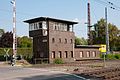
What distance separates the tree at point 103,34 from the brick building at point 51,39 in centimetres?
3236

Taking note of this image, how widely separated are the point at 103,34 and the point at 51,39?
41947 mm

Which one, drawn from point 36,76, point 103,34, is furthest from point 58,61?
point 103,34

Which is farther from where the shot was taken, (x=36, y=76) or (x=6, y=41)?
(x=6, y=41)

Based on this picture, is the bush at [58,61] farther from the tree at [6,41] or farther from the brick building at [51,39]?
the tree at [6,41]

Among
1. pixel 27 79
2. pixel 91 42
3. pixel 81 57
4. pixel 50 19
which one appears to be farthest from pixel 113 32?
pixel 27 79

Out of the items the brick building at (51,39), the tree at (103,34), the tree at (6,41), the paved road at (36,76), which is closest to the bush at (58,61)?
the brick building at (51,39)

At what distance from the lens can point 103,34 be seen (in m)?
93.2

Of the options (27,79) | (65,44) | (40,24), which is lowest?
Answer: (27,79)

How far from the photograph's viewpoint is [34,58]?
5641 cm

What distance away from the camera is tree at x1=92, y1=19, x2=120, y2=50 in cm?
9012

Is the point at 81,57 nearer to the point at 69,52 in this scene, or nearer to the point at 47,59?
the point at 69,52

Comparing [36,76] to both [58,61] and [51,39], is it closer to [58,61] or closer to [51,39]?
[58,61]

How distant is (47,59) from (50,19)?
792 cm

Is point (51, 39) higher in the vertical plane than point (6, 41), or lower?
lower
